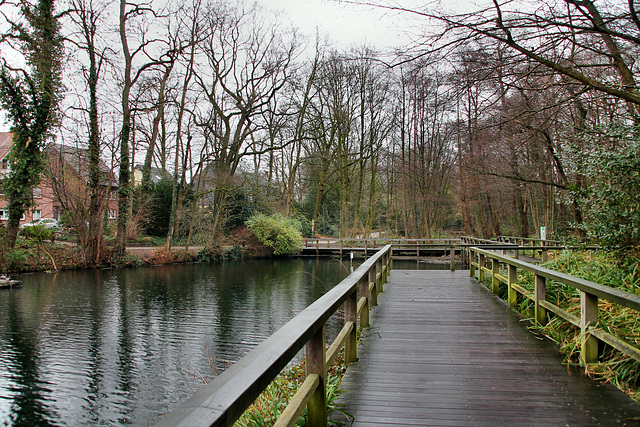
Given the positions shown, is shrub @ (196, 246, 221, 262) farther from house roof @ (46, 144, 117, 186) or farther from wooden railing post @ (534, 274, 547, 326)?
wooden railing post @ (534, 274, 547, 326)

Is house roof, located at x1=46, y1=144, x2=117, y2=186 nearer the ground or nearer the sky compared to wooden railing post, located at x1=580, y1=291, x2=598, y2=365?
nearer the sky

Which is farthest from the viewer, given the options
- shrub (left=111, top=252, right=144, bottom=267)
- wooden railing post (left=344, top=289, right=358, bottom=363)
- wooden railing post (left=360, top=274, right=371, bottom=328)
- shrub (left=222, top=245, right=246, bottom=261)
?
shrub (left=222, top=245, right=246, bottom=261)

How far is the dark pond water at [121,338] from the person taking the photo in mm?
5695

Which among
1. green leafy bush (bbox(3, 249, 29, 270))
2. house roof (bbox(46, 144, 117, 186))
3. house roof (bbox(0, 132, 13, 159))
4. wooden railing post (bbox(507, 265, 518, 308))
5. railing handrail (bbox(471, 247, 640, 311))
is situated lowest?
green leafy bush (bbox(3, 249, 29, 270))

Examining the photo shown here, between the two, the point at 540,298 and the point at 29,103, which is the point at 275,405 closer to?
the point at 540,298

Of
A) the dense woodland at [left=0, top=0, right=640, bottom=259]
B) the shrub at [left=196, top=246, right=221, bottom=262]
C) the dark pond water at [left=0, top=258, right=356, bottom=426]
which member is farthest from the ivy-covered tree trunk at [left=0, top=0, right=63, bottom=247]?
the shrub at [left=196, top=246, right=221, bottom=262]

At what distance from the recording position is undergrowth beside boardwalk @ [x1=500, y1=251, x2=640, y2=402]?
10.5 ft

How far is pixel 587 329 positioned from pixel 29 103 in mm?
20947

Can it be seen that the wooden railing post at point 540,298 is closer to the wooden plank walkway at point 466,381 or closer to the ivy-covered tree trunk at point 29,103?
the wooden plank walkway at point 466,381

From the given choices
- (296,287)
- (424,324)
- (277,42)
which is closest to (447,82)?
(424,324)

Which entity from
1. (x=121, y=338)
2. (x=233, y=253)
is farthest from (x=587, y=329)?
(x=233, y=253)

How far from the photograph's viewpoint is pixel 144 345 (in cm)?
803

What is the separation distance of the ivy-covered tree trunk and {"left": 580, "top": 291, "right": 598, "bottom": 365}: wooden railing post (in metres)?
19.8

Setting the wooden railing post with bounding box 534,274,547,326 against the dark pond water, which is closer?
the wooden railing post with bounding box 534,274,547,326
